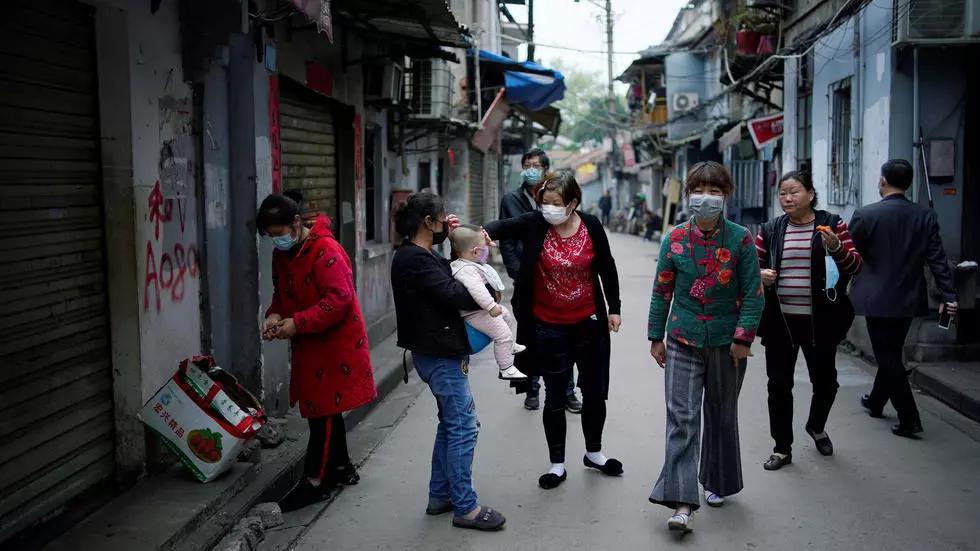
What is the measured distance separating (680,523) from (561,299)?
4.53 feet

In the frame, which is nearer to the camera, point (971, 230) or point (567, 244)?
point (567, 244)

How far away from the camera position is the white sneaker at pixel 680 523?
179 inches

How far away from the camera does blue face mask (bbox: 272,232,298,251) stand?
485 centimetres

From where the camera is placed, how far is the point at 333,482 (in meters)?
5.38

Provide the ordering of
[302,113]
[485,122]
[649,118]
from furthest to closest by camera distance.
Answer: [649,118]
[485,122]
[302,113]

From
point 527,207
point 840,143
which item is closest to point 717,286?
point 527,207

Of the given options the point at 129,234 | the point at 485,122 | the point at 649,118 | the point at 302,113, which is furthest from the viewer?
the point at 649,118

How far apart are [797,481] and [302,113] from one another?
539cm

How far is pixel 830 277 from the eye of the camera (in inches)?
219

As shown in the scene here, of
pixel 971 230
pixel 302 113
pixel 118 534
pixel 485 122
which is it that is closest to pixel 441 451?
pixel 118 534

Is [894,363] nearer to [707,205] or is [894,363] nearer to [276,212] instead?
[707,205]

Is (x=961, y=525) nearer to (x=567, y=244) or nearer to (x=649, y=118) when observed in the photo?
(x=567, y=244)

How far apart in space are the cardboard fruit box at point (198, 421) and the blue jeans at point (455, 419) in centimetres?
105

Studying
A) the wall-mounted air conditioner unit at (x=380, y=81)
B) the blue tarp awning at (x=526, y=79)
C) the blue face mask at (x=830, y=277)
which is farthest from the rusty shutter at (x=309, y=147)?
the blue tarp awning at (x=526, y=79)
